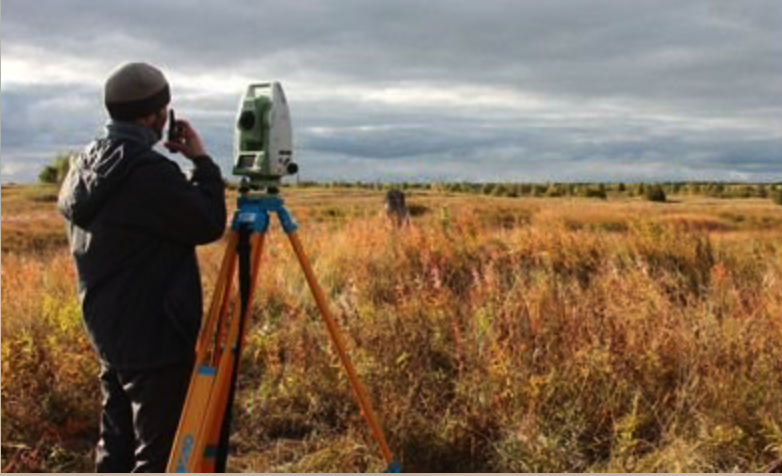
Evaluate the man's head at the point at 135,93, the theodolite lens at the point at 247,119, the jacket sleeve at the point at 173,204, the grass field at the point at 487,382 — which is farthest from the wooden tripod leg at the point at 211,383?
the grass field at the point at 487,382

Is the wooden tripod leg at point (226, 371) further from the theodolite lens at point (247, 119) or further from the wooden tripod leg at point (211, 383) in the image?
the theodolite lens at point (247, 119)

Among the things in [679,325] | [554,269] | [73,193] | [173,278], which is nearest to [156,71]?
[73,193]

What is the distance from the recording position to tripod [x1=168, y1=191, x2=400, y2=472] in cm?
327

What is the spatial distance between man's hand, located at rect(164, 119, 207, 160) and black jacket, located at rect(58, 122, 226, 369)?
3 cm

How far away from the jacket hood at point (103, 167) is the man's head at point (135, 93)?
0.05 meters

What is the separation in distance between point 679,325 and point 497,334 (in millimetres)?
1138

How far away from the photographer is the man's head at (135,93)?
3283 mm

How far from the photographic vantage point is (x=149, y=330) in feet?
10.8

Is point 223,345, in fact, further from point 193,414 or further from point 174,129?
point 174,129

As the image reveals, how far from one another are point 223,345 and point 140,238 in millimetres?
552

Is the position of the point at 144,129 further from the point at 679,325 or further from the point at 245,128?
the point at 679,325

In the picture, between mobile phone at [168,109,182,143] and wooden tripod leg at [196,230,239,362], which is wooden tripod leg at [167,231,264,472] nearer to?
wooden tripod leg at [196,230,239,362]

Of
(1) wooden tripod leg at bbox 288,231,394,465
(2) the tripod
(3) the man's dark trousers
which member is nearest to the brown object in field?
(1) wooden tripod leg at bbox 288,231,394,465

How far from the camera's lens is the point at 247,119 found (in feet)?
11.0
